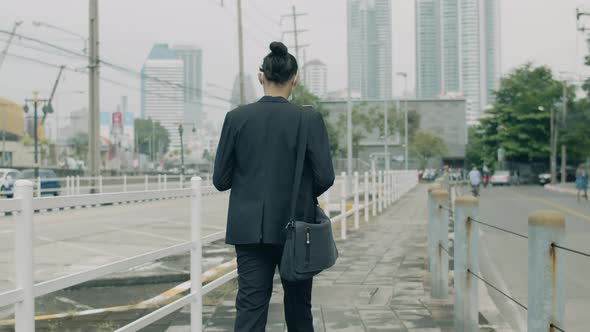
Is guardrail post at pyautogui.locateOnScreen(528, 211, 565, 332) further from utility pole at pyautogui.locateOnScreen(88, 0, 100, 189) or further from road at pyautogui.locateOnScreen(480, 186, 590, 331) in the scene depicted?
utility pole at pyautogui.locateOnScreen(88, 0, 100, 189)

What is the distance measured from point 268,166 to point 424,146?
8628 centimetres

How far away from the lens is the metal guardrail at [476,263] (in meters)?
3.44

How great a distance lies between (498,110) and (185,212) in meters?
82.5

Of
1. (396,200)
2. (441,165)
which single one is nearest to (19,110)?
(441,165)

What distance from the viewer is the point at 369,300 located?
23.9ft

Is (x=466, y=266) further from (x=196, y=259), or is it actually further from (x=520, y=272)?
(x=520, y=272)

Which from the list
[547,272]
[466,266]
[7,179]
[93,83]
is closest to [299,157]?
[547,272]

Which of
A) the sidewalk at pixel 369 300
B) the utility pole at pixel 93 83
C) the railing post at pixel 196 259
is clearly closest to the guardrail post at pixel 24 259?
the railing post at pixel 196 259

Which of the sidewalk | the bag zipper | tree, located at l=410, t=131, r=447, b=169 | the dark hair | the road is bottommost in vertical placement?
the road

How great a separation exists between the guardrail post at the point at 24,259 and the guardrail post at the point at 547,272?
2.29m

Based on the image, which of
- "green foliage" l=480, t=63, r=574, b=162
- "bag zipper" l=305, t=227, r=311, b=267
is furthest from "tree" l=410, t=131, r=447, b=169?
"bag zipper" l=305, t=227, r=311, b=267

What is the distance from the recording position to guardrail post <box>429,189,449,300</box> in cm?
702

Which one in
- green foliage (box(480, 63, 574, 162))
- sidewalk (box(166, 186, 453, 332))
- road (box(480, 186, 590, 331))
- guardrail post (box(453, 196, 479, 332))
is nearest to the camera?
guardrail post (box(453, 196, 479, 332))

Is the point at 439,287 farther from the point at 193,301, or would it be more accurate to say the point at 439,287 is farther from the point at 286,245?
the point at 286,245
